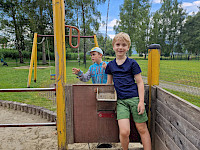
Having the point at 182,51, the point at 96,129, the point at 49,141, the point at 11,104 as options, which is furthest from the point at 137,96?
the point at 182,51

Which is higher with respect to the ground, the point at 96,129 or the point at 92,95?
the point at 92,95

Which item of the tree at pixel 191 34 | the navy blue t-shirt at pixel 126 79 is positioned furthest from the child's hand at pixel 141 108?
the tree at pixel 191 34

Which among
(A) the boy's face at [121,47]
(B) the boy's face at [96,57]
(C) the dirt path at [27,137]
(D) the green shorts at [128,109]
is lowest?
(C) the dirt path at [27,137]

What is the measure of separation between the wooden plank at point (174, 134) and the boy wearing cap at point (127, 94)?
153 millimetres

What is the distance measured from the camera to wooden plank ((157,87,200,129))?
3.73 ft

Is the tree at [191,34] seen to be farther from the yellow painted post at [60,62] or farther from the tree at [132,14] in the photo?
the yellow painted post at [60,62]

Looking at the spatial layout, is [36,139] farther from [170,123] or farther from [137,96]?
[170,123]

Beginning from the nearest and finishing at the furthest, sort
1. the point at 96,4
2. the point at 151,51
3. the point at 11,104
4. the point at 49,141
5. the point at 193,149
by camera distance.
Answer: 1. the point at 193,149
2. the point at 151,51
3. the point at 49,141
4. the point at 11,104
5. the point at 96,4

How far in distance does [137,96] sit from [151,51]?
543mm

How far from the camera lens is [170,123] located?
5.03ft

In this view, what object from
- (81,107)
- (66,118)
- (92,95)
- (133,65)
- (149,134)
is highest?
(133,65)

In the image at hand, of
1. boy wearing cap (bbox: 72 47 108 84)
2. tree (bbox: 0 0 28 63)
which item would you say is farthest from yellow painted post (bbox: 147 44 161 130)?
tree (bbox: 0 0 28 63)

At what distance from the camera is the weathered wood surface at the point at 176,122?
45.4 inches

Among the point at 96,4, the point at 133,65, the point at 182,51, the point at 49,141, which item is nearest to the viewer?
the point at 133,65
